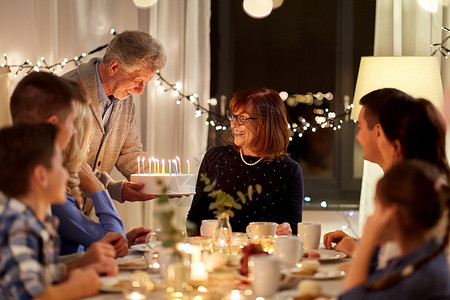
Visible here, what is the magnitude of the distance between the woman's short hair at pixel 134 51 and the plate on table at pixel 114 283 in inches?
60.7

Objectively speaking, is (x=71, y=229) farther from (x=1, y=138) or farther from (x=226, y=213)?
(x=1, y=138)

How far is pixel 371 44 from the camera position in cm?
411

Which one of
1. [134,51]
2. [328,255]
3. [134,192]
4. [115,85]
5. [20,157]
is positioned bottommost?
[328,255]

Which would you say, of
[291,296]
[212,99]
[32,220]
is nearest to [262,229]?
[291,296]

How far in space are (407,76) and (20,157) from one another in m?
2.37

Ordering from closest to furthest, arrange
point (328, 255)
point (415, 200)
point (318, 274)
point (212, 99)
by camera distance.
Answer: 1. point (415, 200)
2. point (318, 274)
3. point (328, 255)
4. point (212, 99)

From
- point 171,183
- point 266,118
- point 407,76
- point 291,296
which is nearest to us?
point 291,296

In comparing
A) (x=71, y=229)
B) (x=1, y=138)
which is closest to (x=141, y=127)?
(x=71, y=229)

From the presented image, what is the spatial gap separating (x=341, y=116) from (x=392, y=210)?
9.14 feet

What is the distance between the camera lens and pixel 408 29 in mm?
3850

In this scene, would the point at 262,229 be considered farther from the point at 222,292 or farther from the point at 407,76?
the point at 407,76

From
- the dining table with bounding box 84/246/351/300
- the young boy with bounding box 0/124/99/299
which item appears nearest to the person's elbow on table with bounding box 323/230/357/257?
the dining table with bounding box 84/246/351/300

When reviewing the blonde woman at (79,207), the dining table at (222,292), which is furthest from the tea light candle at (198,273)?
the blonde woman at (79,207)

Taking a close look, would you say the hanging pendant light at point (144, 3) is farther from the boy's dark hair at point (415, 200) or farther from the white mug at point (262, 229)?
the boy's dark hair at point (415, 200)
